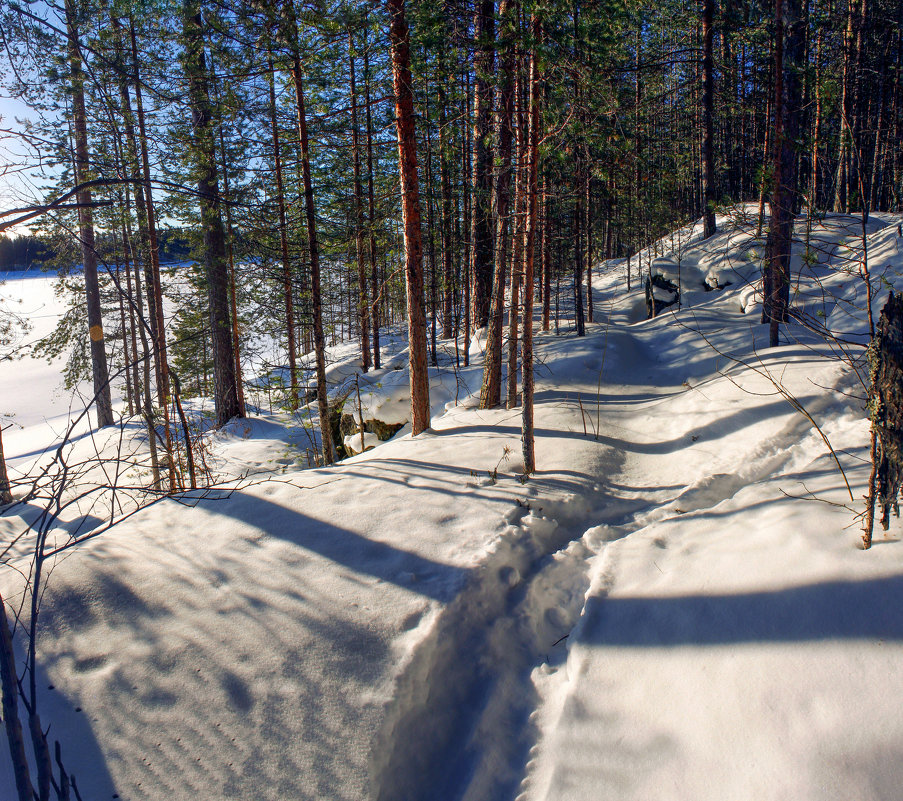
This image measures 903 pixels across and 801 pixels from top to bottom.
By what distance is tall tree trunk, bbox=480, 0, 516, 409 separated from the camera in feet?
21.3

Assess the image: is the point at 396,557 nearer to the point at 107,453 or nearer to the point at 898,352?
the point at 898,352

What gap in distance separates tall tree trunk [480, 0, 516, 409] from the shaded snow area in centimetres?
325

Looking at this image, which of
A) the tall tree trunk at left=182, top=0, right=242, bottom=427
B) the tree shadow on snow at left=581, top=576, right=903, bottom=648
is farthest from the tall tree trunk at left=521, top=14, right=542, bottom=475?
the tall tree trunk at left=182, top=0, right=242, bottom=427

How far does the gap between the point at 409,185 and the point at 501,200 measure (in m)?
2.16

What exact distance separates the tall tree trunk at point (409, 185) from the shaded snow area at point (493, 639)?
2281 millimetres

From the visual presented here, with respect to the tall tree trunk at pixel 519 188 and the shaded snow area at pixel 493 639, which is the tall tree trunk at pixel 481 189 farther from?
the shaded snow area at pixel 493 639

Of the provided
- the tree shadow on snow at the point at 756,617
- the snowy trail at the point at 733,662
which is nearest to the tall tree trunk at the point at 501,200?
the snowy trail at the point at 733,662

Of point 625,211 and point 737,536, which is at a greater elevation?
point 625,211

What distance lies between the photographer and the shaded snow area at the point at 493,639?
9.07 feet

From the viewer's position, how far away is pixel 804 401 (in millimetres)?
7188

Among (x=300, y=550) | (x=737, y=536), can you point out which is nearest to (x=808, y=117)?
(x=737, y=536)

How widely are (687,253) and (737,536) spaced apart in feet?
63.1

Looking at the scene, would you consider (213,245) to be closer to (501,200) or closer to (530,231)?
(501,200)

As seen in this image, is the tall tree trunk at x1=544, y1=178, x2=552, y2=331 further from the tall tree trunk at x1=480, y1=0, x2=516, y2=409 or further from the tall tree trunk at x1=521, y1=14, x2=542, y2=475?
the tall tree trunk at x1=480, y1=0, x2=516, y2=409
